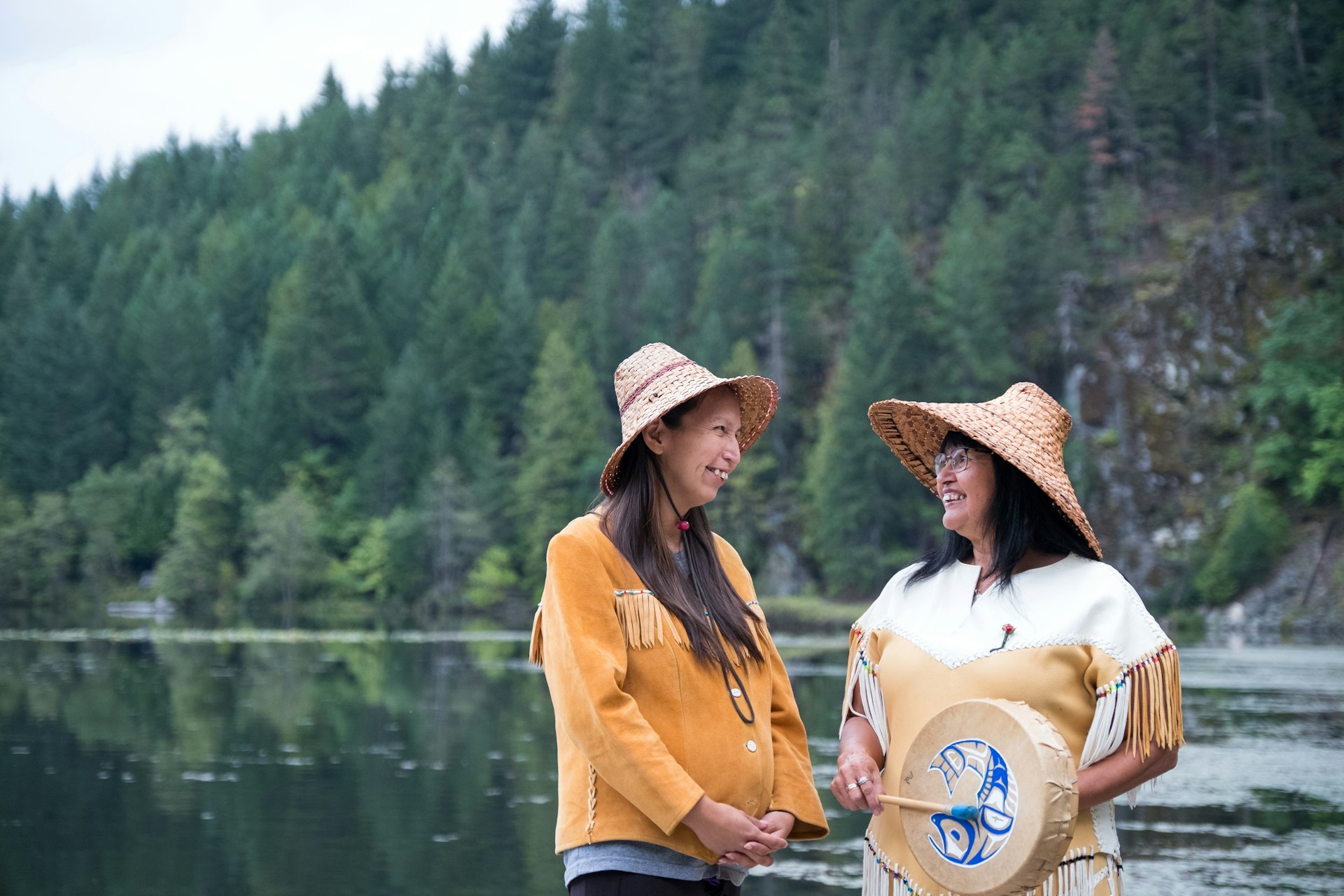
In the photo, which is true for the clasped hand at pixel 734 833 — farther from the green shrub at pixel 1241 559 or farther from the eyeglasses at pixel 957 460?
the green shrub at pixel 1241 559

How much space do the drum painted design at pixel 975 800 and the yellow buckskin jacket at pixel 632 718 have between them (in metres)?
0.40

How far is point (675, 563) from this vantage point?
10.9 ft

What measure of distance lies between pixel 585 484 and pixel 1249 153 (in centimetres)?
3182

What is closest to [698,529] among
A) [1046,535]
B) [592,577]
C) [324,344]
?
[592,577]

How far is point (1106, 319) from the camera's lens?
5356 centimetres

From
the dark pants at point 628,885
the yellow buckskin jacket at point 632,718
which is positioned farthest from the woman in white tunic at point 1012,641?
the dark pants at point 628,885

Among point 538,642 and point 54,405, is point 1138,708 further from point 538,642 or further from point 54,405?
point 54,405

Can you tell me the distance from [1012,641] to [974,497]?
15.2 inches

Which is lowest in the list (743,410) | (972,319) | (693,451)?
(693,451)

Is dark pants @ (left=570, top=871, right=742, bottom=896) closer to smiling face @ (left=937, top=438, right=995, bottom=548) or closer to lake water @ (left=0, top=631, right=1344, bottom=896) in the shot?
smiling face @ (left=937, top=438, right=995, bottom=548)

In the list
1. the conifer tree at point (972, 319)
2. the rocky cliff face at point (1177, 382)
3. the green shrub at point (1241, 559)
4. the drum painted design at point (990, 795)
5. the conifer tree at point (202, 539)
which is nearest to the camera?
the drum painted design at point (990, 795)

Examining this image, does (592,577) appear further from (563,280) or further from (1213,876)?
(563,280)

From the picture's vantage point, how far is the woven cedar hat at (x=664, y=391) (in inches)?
129

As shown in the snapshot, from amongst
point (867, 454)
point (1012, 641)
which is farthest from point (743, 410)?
point (867, 454)
